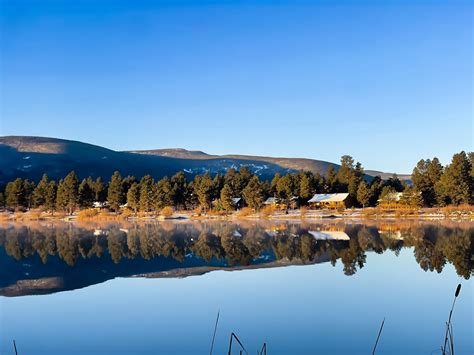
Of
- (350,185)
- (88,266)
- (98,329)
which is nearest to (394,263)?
(88,266)

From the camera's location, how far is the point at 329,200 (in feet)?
265

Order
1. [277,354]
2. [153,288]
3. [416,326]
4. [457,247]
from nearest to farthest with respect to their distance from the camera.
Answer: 1. [277,354]
2. [416,326]
3. [153,288]
4. [457,247]

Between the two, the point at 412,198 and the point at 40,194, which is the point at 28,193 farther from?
the point at 412,198

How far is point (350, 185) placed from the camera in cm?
8262

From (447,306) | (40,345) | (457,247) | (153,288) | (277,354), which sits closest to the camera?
(277,354)

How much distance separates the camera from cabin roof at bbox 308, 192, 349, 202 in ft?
264

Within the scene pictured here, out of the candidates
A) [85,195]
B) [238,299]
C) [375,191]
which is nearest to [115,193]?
[85,195]

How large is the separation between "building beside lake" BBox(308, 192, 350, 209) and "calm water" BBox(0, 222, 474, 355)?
51.0 meters

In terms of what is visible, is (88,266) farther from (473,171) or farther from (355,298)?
(473,171)

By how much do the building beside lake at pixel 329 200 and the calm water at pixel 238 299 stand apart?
51.0 metres

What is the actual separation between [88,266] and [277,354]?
1492 centimetres

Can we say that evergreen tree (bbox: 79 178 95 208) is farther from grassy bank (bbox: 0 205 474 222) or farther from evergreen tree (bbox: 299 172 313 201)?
evergreen tree (bbox: 299 172 313 201)

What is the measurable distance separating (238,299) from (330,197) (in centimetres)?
6858

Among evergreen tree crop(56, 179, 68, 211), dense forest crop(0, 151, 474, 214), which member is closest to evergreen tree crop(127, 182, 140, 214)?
dense forest crop(0, 151, 474, 214)
